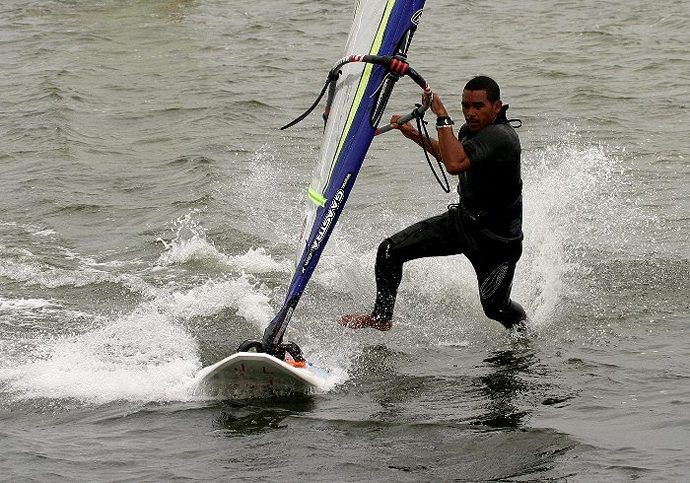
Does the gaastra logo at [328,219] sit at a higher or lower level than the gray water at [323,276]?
higher

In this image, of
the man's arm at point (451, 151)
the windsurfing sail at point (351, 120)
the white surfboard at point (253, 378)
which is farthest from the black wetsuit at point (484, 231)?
the white surfboard at point (253, 378)

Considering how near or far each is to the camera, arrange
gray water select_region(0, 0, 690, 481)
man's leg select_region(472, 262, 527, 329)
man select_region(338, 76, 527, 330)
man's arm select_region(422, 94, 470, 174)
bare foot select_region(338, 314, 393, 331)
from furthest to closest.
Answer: bare foot select_region(338, 314, 393, 331), man's leg select_region(472, 262, 527, 329), man select_region(338, 76, 527, 330), man's arm select_region(422, 94, 470, 174), gray water select_region(0, 0, 690, 481)

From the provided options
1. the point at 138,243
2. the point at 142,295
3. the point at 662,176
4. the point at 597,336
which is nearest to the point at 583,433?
the point at 597,336

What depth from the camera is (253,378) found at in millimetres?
5969

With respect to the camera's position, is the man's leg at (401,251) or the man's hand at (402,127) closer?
the man's hand at (402,127)

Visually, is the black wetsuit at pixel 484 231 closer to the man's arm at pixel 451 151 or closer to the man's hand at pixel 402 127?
the man's arm at pixel 451 151

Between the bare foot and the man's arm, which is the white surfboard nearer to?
the bare foot

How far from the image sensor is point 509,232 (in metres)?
6.64

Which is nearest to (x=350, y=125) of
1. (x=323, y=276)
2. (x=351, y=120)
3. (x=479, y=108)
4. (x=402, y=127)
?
(x=351, y=120)

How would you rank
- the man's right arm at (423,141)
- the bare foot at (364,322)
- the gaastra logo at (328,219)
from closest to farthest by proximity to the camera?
the gaastra logo at (328,219)
the man's right arm at (423,141)
the bare foot at (364,322)

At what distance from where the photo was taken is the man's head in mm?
6230

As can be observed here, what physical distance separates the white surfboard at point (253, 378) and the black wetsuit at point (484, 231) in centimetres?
108

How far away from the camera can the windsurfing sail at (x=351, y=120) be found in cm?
599

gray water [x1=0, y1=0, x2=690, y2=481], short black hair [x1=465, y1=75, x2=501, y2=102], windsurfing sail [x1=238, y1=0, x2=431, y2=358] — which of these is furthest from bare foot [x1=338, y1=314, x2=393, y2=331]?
short black hair [x1=465, y1=75, x2=501, y2=102]
